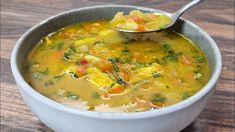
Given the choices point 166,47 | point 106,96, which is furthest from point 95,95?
point 166,47

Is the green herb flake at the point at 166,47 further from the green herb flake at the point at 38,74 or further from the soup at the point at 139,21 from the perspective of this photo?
the green herb flake at the point at 38,74

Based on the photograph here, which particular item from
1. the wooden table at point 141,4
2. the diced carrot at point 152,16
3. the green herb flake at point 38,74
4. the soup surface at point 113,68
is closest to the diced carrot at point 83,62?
the soup surface at point 113,68

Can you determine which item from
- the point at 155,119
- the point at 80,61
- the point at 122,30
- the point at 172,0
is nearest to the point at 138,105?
the point at 155,119

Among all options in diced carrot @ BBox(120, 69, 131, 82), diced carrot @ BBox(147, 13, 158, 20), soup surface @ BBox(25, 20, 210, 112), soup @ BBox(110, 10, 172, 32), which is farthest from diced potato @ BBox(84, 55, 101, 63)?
diced carrot @ BBox(147, 13, 158, 20)

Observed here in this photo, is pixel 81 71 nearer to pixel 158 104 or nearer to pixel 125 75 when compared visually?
pixel 125 75

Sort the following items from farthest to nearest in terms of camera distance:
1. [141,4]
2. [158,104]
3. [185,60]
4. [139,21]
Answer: [141,4], [139,21], [185,60], [158,104]

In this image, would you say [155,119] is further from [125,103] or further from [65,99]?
[65,99]
